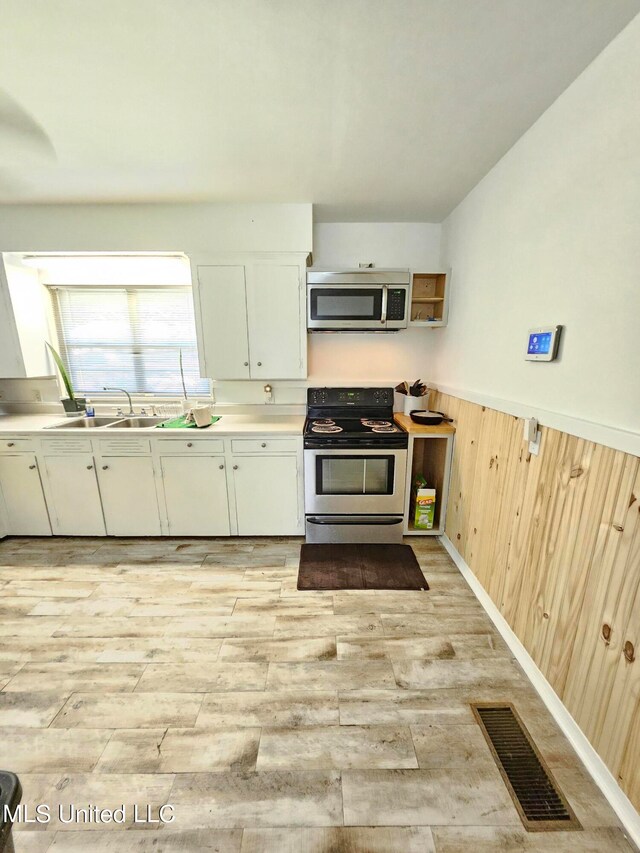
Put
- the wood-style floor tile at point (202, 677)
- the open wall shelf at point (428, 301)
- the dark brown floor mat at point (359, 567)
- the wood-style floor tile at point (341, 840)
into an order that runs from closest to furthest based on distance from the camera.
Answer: the wood-style floor tile at point (341, 840) → the wood-style floor tile at point (202, 677) → the dark brown floor mat at point (359, 567) → the open wall shelf at point (428, 301)

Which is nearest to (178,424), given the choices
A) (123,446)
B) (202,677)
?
(123,446)

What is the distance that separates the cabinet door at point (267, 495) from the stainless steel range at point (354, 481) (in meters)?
0.15

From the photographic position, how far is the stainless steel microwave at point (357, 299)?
2.52 meters

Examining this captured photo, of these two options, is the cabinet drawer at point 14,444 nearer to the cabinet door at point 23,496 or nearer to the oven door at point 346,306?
the cabinet door at point 23,496

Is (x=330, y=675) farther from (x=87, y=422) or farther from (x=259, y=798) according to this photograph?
(x=87, y=422)

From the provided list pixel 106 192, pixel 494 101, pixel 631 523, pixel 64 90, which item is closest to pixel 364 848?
pixel 631 523

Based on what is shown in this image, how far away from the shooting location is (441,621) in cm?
186

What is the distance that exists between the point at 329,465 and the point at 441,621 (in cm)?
119

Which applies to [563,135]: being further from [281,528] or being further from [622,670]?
[281,528]

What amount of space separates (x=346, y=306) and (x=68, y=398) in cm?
265

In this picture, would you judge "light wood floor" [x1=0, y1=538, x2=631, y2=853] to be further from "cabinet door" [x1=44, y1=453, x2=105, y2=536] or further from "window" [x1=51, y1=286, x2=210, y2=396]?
"window" [x1=51, y1=286, x2=210, y2=396]

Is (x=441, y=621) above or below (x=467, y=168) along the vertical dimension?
below

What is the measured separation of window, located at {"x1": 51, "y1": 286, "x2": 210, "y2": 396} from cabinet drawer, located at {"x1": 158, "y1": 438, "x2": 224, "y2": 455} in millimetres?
757

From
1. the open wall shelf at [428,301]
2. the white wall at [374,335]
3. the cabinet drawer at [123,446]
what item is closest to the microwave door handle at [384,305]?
the open wall shelf at [428,301]
